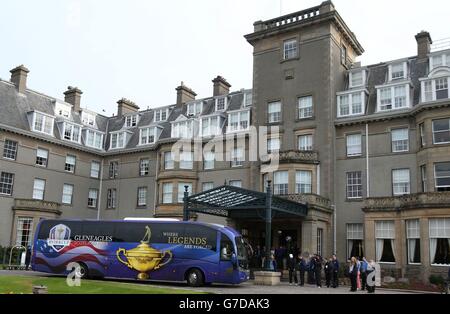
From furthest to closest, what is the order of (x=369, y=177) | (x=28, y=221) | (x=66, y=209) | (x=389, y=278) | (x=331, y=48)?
(x=66, y=209), (x=28, y=221), (x=331, y=48), (x=369, y=177), (x=389, y=278)

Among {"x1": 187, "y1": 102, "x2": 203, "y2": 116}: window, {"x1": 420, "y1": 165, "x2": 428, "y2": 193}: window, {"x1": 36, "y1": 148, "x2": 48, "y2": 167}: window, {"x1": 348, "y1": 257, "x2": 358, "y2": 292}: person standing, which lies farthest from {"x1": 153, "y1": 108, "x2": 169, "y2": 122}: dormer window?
{"x1": 348, "y1": 257, "x2": 358, "y2": 292}: person standing

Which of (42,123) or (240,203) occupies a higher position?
(42,123)

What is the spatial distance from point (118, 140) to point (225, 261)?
31.8 meters

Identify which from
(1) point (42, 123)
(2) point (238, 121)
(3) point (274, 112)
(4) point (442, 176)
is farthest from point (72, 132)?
(4) point (442, 176)

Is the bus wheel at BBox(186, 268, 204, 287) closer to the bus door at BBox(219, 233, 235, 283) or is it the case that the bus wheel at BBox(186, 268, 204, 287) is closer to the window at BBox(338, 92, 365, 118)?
the bus door at BBox(219, 233, 235, 283)

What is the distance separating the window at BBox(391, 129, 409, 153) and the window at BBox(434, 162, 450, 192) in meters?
3.25

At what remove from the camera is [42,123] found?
149 feet

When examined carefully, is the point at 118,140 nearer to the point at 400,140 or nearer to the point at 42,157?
the point at 42,157

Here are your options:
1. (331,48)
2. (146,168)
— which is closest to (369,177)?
(331,48)

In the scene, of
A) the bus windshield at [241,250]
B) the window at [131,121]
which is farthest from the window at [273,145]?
the window at [131,121]

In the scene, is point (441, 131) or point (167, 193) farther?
point (167, 193)

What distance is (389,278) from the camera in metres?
30.3

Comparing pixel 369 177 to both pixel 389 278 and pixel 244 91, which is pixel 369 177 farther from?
pixel 244 91

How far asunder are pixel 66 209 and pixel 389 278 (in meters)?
31.5
